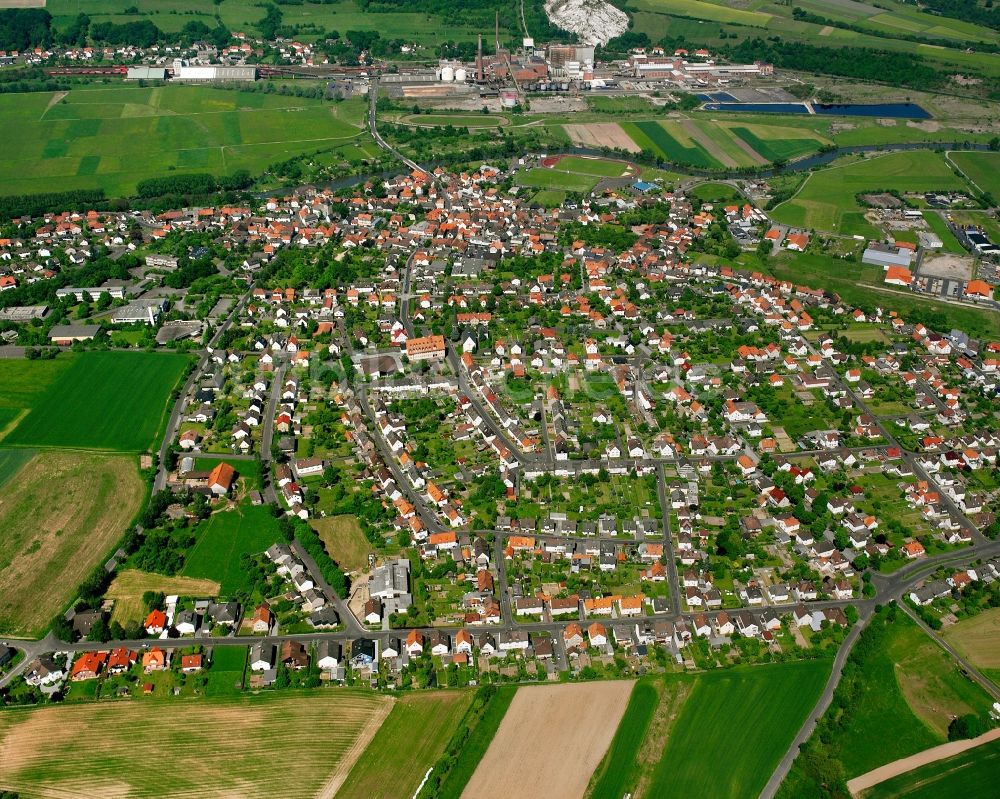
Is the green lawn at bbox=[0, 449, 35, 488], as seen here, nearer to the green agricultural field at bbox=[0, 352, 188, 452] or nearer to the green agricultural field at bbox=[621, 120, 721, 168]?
the green agricultural field at bbox=[0, 352, 188, 452]

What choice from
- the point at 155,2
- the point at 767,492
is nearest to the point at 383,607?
the point at 767,492

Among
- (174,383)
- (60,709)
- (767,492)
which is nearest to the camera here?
(60,709)

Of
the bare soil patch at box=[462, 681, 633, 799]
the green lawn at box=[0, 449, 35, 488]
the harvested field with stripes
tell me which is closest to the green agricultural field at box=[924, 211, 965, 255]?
the harvested field with stripes

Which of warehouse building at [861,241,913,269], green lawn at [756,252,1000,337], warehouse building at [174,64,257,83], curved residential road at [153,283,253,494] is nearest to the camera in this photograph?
curved residential road at [153,283,253,494]

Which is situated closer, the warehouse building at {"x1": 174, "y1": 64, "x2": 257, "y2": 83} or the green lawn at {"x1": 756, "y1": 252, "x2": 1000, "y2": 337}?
the green lawn at {"x1": 756, "y1": 252, "x2": 1000, "y2": 337}

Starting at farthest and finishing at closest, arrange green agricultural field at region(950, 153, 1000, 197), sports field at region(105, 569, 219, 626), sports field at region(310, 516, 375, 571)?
1. green agricultural field at region(950, 153, 1000, 197)
2. sports field at region(310, 516, 375, 571)
3. sports field at region(105, 569, 219, 626)

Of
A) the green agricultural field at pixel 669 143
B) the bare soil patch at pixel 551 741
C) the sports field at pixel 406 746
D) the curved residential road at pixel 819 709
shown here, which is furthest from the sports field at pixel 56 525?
the green agricultural field at pixel 669 143

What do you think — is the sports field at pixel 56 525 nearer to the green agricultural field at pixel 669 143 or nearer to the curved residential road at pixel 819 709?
the curved residential road at pixel 819 709

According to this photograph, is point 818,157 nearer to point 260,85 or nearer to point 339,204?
point 339,204
